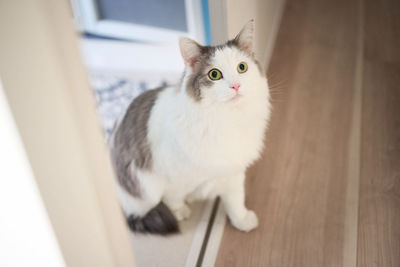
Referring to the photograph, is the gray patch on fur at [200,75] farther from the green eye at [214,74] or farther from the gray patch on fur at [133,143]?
the gray patch on fur at [133,143]

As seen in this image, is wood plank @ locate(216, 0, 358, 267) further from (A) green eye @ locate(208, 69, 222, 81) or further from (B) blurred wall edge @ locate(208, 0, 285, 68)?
(A) green eye @ locate(208, 69, 222, 81)

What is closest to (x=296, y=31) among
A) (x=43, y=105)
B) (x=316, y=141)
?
(x=316, y=141)

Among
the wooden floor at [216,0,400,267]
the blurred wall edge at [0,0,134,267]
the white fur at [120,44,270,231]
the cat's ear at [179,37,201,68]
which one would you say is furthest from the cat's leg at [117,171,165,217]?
the blurred wall edge at [0,0,134,267]

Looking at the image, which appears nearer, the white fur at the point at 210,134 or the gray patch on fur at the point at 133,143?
the white fur at the point at 210,134

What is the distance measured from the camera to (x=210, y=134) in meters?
1.17

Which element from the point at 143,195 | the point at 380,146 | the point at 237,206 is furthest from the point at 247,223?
the point at 380,146

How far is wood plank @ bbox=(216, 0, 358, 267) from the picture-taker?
53.7 inches

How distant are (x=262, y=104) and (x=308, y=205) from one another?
1.77 feet

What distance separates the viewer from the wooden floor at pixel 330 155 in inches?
53.4

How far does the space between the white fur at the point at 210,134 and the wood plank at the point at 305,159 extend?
21 cm

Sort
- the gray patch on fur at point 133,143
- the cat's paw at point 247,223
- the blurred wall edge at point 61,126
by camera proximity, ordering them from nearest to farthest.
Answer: the blurred wall edge at point 61,126 < the gray patch on fur at point 133,143 < the cat's paw at point 247,223

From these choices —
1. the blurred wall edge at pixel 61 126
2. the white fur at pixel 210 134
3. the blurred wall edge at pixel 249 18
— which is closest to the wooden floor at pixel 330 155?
the blurred wall edge at pixel 249 18

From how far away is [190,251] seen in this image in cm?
138

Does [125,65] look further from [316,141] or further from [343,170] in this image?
[343,170]
